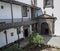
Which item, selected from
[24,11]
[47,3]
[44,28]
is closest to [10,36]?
[24,11]

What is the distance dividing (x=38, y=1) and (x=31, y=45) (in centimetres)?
1022

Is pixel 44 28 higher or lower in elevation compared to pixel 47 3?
lower

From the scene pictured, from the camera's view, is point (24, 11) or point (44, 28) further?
point (44, 28)

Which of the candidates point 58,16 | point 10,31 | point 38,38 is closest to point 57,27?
point 58,16

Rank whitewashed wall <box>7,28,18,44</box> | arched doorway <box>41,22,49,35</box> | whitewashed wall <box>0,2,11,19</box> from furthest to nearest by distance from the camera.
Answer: arched doorway <box>41,22,49,35</box>
whitewashed wall <box>7,28,18,44</box>
whitewashed wall <box>0,2,11,19</box>

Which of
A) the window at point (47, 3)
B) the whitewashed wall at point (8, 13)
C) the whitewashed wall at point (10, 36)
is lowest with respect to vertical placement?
the whitewashed wall at point (10, 36)

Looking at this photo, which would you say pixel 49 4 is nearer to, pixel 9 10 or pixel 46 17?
pixel 46 17

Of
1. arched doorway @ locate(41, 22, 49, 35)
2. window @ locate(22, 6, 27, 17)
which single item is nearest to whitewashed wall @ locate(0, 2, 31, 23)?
window @ locate(22, 6, 27, 17)

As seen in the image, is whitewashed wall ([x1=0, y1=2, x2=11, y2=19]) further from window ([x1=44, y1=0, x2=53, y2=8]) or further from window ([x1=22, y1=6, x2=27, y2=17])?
window ([x1=44, y1=0, x2=53, y2=8])

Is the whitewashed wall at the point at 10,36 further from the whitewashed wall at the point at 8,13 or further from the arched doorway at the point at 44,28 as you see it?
the arched doorway at the point at 44,28

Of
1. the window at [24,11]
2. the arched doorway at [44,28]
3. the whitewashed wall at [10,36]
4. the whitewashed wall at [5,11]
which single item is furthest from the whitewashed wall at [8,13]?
the arched doorway at [44,28]

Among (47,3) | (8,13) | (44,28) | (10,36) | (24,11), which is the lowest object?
(10,36)

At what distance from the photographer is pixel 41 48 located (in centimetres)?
1623

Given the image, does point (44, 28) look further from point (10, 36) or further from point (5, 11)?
point (5, 11)
